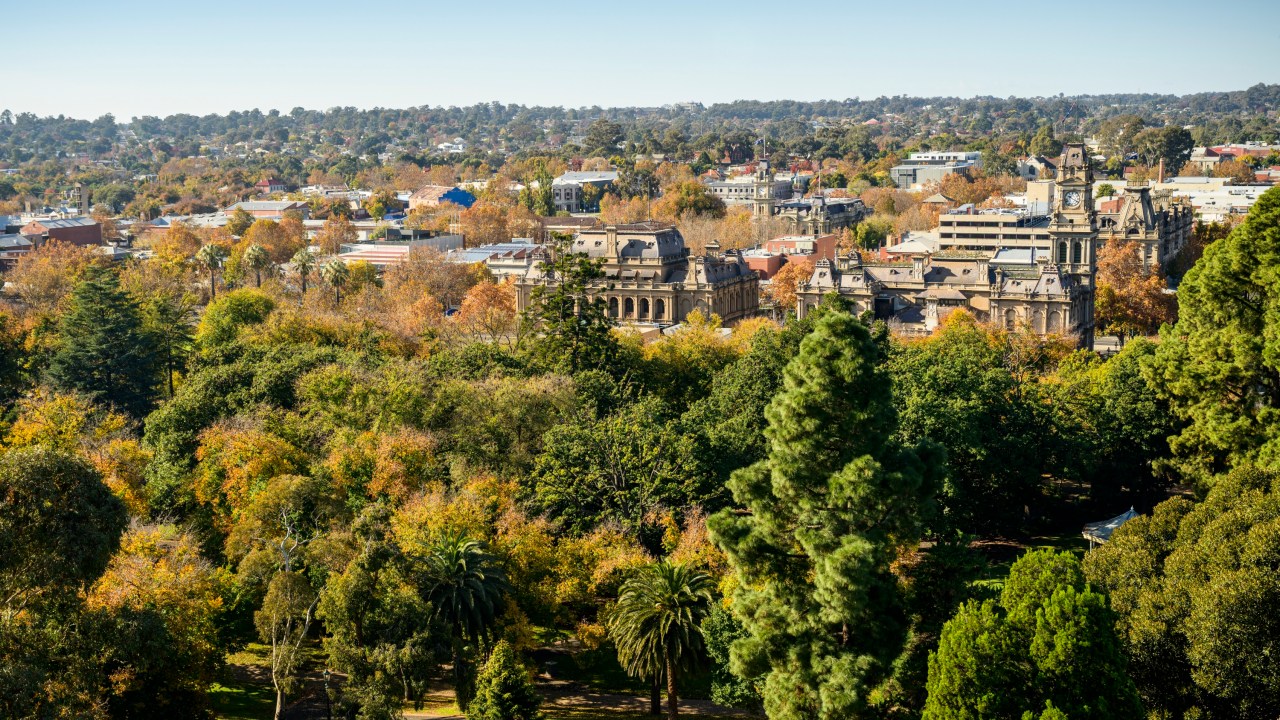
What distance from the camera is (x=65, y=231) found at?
12431 cm

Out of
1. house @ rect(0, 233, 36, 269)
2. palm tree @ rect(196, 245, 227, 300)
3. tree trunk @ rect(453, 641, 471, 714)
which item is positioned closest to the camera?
tree trunk @ rect(453, 641, 471, 714)

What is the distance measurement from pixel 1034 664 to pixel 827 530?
14.8 feet

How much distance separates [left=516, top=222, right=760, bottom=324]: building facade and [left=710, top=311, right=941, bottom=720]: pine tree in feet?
190

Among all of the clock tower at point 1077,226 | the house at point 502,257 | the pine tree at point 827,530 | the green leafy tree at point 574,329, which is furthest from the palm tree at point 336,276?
the pine tree at point 827,530

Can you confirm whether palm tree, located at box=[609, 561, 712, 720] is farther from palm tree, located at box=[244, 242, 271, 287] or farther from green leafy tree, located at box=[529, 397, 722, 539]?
palm tree, located at box=[244, 242, 271, 287]

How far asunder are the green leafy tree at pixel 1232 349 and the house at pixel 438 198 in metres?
129

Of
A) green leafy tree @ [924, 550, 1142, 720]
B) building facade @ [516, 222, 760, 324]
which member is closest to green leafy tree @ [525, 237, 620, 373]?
building facade @ [516, 222, 760, 324]

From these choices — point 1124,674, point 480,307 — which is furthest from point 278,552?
point 480,307

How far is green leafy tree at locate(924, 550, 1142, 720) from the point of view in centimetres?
2211

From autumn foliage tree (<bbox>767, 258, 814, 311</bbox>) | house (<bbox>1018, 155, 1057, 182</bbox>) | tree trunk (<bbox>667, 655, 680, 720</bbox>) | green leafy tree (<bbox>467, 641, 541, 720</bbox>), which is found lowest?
tree trunk (<bbox>667, 655, 680, 720</bbox>)

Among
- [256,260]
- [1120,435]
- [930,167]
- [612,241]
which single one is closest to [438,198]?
[256,260]

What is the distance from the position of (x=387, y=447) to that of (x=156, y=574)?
11.1 m

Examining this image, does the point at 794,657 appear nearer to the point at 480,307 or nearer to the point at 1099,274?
the point at 480,307

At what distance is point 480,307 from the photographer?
82562 mm
